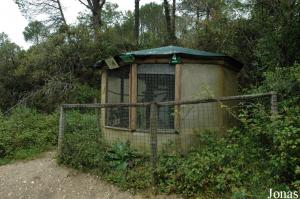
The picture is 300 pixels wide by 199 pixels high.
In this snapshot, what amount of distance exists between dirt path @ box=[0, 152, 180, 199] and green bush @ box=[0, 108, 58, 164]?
0.85 metres

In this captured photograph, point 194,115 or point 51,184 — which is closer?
point 51,184

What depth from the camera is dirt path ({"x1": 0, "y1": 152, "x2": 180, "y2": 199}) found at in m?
5.90

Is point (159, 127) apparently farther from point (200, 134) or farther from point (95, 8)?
point (95, 8)

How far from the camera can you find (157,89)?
7.31 meters

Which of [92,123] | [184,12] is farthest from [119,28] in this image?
[92,123]

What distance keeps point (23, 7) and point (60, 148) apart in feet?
53.2

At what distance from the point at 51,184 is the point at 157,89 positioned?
108 inches

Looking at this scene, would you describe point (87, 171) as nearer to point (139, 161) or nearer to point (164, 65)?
point (139, 161)

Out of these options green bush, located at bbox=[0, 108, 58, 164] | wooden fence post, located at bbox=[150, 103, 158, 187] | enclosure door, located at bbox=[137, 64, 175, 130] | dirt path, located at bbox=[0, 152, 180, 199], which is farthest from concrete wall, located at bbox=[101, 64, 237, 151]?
green bush, located at bbox=[0, 108, 58, 164]

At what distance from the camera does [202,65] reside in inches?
290

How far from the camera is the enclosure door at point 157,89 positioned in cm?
707

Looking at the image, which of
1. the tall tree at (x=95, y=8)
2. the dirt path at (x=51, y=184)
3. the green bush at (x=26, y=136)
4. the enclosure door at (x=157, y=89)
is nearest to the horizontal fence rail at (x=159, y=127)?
the enclosure door at (x=157, y=89)

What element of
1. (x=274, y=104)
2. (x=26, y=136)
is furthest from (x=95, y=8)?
(x=274, y=104)

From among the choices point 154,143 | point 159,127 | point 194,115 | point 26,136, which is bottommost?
point 26,136
